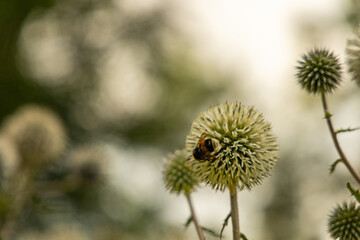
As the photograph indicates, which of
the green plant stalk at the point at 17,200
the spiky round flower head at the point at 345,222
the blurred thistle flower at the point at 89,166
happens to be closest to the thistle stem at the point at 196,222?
the spiky round flower head at the point at 345,222

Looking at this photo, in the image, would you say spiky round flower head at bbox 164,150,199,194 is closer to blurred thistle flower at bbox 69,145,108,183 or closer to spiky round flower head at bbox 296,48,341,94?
spiky round flower head at bbox 296,48,341,94

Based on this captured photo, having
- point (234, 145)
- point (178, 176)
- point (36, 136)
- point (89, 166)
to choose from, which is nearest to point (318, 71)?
point (234, 145)

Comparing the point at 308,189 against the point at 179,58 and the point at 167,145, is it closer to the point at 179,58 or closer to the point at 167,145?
→ the point at 167,145

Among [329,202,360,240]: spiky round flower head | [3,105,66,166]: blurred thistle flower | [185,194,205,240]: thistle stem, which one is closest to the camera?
[185,194,205,240]: thistle stem

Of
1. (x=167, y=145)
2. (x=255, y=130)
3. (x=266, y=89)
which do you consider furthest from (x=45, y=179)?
(x=255, y=130)

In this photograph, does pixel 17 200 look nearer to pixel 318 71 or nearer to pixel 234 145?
pixel 234 145

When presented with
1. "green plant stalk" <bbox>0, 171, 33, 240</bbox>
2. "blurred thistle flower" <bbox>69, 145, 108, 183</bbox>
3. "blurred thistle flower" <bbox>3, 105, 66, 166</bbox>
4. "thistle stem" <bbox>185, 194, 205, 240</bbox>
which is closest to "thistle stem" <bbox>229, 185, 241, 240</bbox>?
"thistle stem" <bbox>185, 194, 205, 240</bbox>
